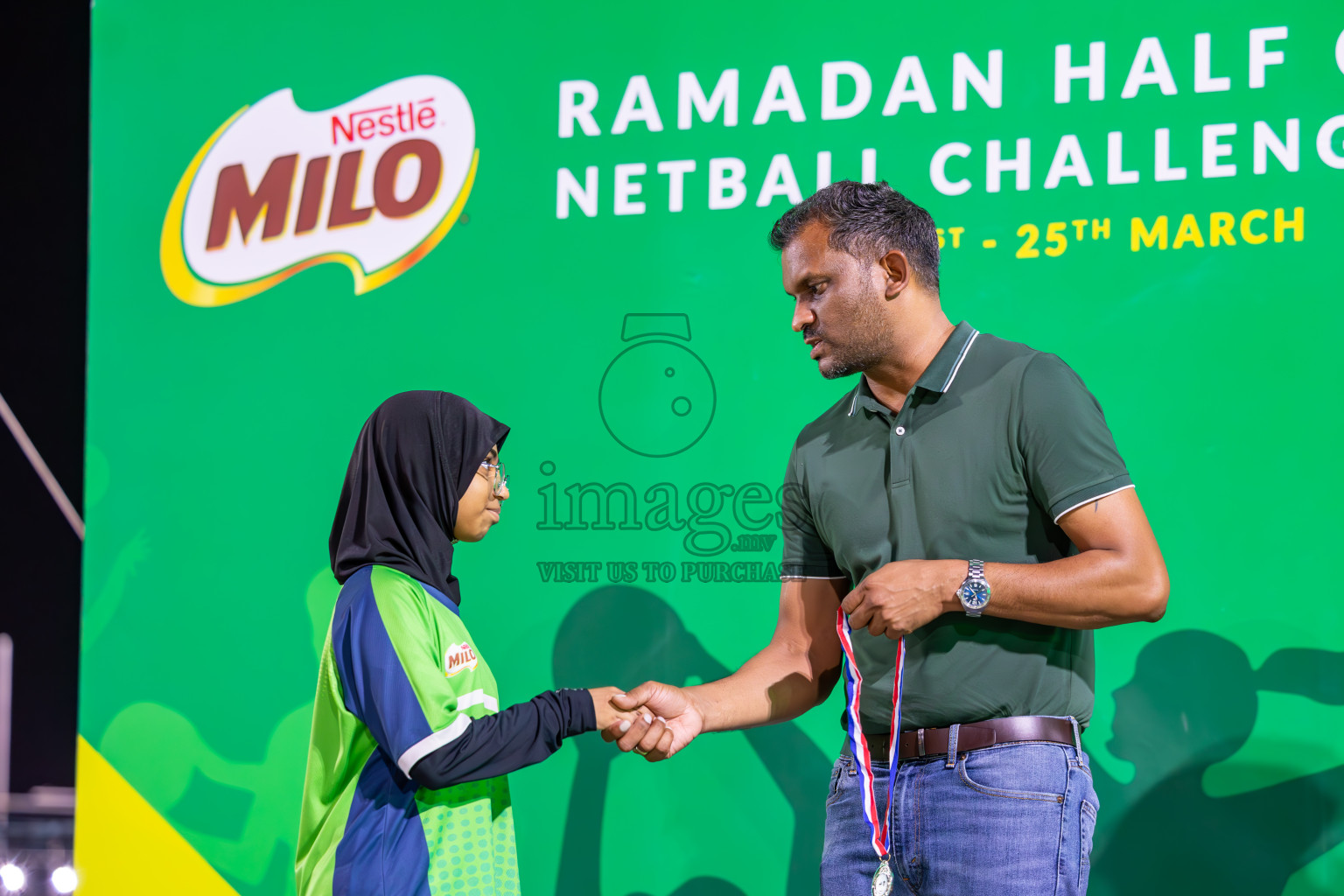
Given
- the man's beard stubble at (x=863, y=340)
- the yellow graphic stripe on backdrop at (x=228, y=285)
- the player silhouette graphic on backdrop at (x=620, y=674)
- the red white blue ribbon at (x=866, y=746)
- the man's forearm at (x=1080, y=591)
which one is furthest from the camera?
the yellow graphic stripe on backdrop at (x=228, y=285)

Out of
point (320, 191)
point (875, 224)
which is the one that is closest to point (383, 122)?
point (320, 191)

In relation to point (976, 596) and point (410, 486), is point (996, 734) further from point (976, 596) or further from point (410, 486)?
point (410, 486)

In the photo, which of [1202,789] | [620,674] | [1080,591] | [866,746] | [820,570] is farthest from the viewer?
[620,674]

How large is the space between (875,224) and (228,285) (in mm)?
2022

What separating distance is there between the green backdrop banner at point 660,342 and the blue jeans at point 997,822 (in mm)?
906

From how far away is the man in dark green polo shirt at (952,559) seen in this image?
1696mm

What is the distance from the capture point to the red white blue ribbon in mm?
1796

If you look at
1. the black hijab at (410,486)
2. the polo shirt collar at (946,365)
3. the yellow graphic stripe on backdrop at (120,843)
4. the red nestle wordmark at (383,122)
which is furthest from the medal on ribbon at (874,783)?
the yellow graphic stripe on backdrop at (120,843)

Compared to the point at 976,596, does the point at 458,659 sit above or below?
below

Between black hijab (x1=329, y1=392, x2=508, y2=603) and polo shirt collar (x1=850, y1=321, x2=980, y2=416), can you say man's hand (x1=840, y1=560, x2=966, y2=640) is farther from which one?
black hijab (x1=329, y1=392, x2=508, y2=603)

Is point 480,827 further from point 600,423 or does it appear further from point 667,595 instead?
point 600,423

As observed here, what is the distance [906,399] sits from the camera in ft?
6.19

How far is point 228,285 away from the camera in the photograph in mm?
3189

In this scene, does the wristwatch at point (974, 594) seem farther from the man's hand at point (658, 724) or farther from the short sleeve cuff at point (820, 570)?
the man's hand at point (658, 724)
